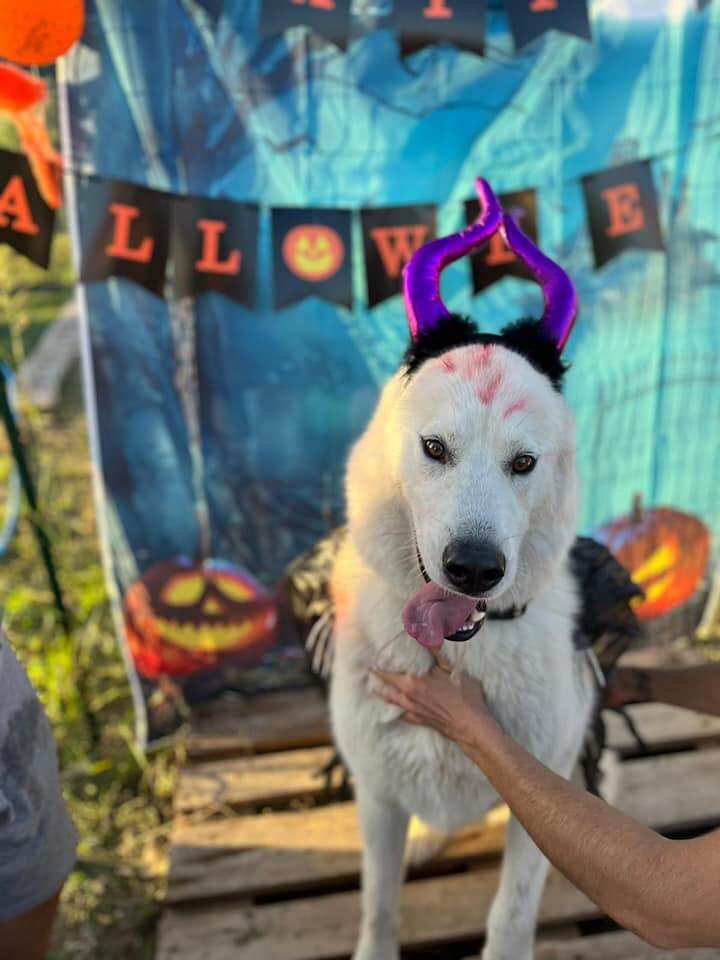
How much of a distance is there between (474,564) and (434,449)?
228mm

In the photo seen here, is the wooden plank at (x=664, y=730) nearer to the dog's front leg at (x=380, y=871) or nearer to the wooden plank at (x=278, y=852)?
the wooden plank at (x=278, y=852)

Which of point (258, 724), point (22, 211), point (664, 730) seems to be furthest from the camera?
point (258, 724)

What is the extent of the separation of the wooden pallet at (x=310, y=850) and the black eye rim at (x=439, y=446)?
58.3 inches

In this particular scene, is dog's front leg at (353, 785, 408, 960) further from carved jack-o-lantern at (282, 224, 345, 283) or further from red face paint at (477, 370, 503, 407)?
carved jack-o-lantern at (282, 224, 345, 283)

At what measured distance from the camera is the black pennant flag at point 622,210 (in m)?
2.43

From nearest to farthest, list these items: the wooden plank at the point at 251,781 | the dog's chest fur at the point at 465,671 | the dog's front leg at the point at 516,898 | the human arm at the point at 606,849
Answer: the human arm at the point at 606,849 < the dog's chest fur at the point at 465,671 < the dog's front leg at the point at 516,898 < the wooden plank at the point at 251,781

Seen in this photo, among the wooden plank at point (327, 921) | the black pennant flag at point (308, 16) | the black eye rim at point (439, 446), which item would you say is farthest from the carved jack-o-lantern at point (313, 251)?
the wooden plank at point (327, 921)

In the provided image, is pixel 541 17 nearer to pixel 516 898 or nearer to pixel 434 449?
pixel 434 449

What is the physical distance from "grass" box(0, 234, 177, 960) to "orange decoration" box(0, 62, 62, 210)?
81cm

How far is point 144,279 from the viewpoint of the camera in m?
2.32

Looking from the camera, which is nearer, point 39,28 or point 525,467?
point 525,467

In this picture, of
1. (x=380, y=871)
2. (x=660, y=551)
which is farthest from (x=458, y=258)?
(x=660, y=551)

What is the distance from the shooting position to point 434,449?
143cm

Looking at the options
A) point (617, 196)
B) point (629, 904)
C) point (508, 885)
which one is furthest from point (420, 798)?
point (617, 196)
